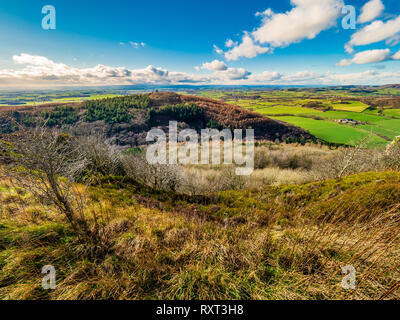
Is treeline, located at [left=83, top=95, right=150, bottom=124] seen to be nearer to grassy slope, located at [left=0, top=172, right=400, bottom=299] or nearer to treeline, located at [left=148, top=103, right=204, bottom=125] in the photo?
treeline, located at [left=148, top=103, right=204, bottom=125]

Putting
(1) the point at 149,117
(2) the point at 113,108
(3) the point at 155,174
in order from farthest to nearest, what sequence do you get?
(2) the point at 113,108, (1) the point at 149,117, (3) the point at 155,174

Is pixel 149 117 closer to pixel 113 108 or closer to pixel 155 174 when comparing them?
pixel 113 108

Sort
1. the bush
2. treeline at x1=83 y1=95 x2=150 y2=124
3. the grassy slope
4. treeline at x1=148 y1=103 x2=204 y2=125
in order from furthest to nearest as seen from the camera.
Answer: treeline at x1=148 y1=103 x2=204 y2=125 < treeline at x1=83 y1=95 x2=150 y2=124 < the bush < the grassy slope

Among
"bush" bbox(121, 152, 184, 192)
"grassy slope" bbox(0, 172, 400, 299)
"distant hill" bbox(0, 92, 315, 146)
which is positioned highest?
"distant hill" bbox(0, 92, 315, 146)

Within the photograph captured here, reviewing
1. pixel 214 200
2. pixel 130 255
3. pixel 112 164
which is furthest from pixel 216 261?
pixel 112 164

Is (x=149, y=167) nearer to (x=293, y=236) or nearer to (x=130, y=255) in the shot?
(x=130, y=255)

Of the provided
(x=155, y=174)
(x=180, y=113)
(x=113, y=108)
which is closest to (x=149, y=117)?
(x=180, y=113)

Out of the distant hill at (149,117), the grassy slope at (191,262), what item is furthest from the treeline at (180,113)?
the grassy slope at (191,262)

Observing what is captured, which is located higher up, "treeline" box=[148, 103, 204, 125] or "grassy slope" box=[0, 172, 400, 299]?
"treeline" box=[148, 103, 204, 125]

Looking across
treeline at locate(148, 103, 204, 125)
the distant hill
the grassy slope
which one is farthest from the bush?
treeline at locate(148, 103, 204, 125)
